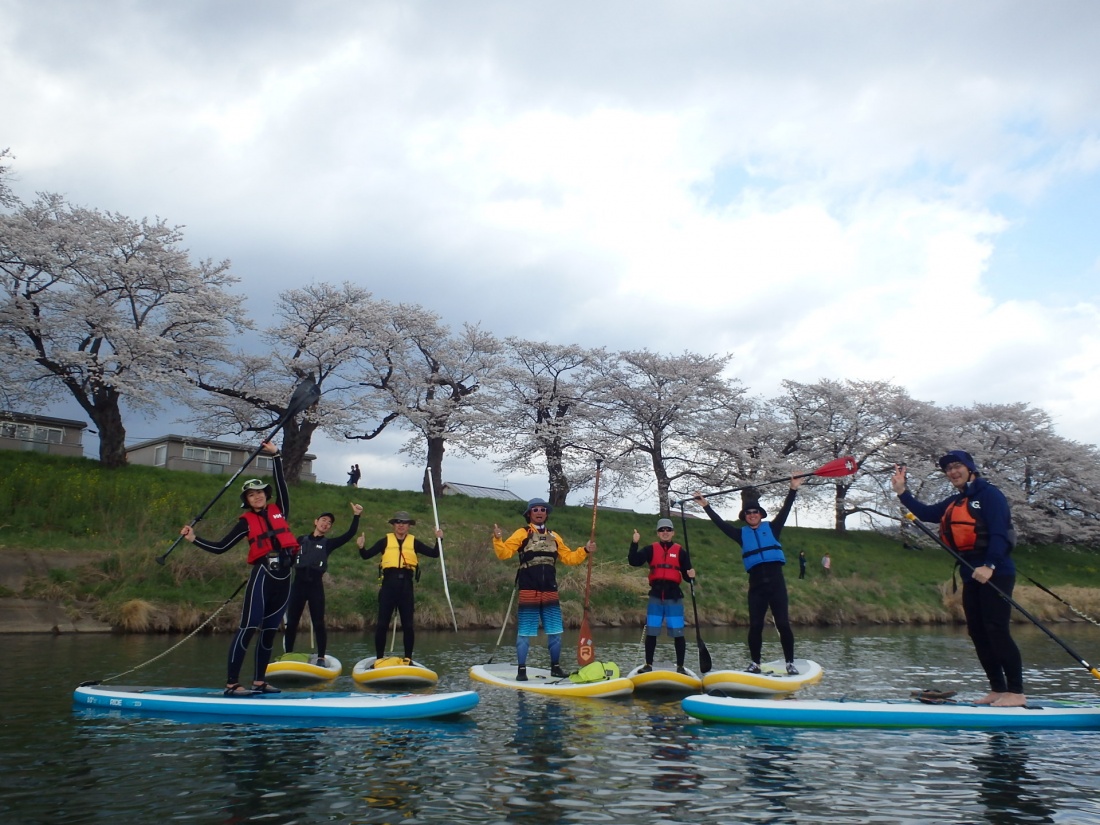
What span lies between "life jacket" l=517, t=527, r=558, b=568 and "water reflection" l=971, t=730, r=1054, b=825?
5605mm

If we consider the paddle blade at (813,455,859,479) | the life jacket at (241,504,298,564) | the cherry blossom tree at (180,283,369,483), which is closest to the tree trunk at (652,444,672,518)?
the cherry blossom tree at (180,283,369,483)

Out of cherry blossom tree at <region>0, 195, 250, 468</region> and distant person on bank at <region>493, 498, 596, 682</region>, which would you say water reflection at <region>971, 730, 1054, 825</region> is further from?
cherry blossom tree at <region>0, 195, 250, 468</region>

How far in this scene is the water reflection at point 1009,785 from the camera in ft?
16.1

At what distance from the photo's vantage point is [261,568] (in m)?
8.86

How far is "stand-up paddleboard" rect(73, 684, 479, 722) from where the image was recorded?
801cm

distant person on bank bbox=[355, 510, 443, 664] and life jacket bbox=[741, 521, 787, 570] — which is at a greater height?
life jacket bbox=[741, 521, 787, 570]

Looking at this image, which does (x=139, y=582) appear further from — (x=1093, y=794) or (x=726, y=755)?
(x=1093, y=794)

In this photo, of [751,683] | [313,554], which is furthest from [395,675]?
[751,683]

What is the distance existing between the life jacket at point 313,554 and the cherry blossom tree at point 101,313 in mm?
21490

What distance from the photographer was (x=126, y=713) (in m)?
8.38

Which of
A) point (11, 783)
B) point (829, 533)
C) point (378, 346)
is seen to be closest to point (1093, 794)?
point (11, 783)

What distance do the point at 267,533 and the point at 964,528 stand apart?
785 centimetres

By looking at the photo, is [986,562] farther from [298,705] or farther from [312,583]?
[312,583]

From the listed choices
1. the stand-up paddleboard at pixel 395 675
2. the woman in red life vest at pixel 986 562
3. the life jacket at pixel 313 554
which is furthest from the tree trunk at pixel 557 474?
the woman in red life vest at pixel 986 562
